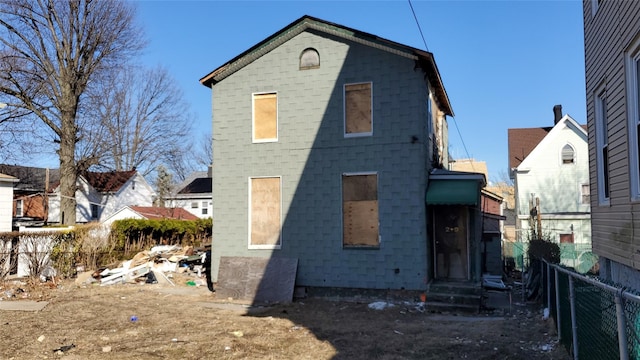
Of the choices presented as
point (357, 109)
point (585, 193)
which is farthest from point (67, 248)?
point (585, 193)

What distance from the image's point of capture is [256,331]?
905cm

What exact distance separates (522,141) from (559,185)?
5.23m

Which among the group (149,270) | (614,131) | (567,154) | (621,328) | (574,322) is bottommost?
(149,270)

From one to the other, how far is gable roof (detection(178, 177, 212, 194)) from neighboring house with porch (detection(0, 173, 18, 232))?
1811 cm

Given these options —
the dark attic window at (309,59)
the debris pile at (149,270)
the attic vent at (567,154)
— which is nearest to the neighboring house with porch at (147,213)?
the debris pile at (149,270)

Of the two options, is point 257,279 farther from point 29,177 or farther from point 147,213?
point 29,177

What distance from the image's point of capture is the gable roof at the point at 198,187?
41713mm

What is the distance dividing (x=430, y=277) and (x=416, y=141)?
12.3 feet

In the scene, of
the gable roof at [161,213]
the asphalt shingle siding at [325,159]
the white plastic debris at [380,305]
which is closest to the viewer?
the white plastic debris at [380,305]

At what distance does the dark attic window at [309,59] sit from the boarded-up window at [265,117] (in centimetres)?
122

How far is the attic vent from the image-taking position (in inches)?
1131

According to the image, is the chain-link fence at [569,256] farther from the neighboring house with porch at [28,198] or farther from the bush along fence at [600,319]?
the neighboring house with porch at [28,198]

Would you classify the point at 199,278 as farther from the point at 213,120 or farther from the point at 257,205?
the point at 213,120

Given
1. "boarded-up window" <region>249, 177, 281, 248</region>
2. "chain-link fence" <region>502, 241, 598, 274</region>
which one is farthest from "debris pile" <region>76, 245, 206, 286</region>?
"chain-link fence" <region>502, 241, 598, 274</region>
